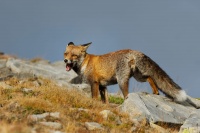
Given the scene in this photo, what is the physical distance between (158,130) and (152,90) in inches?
156

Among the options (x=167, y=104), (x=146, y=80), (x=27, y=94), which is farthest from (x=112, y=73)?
(x=27, y=94)

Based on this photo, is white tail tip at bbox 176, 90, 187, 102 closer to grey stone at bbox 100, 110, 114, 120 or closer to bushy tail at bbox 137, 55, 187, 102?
bushy tail at bbox 137, 55, 187, 102

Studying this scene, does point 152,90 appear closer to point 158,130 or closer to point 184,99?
point 184,99

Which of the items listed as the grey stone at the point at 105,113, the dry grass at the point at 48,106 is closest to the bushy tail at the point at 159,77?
the dry grass at the point at 48,106

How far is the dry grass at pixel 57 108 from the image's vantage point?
42.7ft

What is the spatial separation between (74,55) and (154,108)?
15.7 ft

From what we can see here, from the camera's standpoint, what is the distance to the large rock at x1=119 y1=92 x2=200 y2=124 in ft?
52.6

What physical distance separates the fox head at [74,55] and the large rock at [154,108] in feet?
11.5

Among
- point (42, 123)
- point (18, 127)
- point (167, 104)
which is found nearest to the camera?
point (18, 127)

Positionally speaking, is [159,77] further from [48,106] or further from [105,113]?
[48,106]

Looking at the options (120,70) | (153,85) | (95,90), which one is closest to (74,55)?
(95,90)

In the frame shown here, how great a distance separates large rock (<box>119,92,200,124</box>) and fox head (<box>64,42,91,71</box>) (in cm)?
352

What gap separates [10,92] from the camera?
16688 millimetres

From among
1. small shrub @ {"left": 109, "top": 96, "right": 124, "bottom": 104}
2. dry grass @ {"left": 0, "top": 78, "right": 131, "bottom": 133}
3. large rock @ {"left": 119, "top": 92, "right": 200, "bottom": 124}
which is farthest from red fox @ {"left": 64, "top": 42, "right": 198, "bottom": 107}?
small shrub @ {"left": 109, "top": 96, "right": 124, "bottom": 104}
